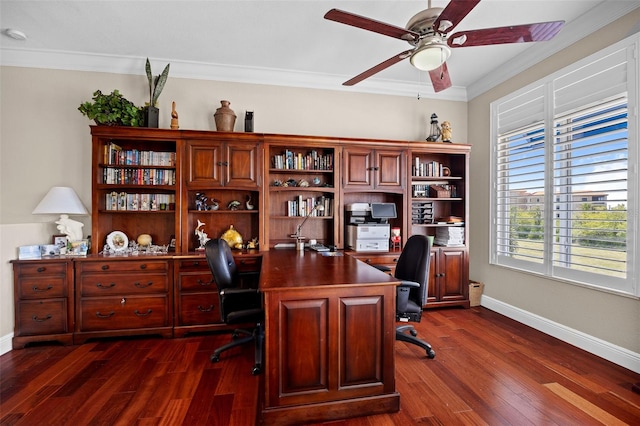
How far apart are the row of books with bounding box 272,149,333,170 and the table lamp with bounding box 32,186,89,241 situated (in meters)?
2.09

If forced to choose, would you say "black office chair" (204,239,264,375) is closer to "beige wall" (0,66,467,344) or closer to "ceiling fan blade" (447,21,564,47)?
"beige wall" (0,66,467,344)

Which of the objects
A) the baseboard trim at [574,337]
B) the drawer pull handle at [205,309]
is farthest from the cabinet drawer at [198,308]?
the baseboard trim at [574,337]

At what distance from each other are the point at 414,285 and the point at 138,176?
A: 302 cm

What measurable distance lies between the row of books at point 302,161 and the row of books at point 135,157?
3.87 ft

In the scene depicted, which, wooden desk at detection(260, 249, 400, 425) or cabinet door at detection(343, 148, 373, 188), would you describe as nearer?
wooden desk at detection(260, 249, 400, 425)

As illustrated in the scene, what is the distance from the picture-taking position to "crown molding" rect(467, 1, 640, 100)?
7.70 ft

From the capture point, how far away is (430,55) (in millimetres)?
1815

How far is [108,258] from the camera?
2.76m

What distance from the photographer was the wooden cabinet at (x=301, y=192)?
338 centimetres

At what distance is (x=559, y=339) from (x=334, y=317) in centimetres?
259

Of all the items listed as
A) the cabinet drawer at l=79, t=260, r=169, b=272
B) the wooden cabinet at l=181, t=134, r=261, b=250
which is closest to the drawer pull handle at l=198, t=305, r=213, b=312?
the cabinet drawer at l=79, t=260, r=169, b=272

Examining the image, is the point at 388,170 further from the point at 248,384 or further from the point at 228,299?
the point at 248,384

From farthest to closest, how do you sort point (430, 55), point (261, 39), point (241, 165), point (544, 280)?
point (241, 165) → point (544, 280) → point (261, 39) → point (430, 55)

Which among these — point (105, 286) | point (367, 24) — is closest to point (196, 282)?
point (105, 286)
